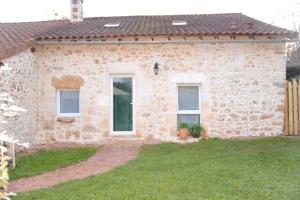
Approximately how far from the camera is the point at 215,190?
7.05 m

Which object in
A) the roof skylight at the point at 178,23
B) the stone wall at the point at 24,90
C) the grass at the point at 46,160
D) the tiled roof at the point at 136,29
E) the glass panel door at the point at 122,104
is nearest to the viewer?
the grass at the point at 46,160

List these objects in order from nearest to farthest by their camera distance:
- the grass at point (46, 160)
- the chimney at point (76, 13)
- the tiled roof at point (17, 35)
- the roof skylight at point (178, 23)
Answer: the grass at point (46, 160), the tiled roof at point (17, 35), the roof skylight at point (178, 23), the chimney at point (76, 13)

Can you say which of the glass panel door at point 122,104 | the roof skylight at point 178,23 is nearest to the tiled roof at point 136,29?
the roof skylight at point 178,23

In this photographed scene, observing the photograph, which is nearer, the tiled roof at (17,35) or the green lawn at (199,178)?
the green lawn at (199,178)

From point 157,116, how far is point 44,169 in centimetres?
423

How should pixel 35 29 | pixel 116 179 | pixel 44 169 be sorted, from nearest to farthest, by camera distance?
pixel 116 179
pixel 44 169
pixel 35 29

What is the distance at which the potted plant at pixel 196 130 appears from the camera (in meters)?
12.6

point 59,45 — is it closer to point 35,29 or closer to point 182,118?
point 35,29

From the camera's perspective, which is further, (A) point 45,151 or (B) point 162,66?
(B) point 162,66

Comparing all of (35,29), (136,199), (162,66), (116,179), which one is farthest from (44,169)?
(35,29)

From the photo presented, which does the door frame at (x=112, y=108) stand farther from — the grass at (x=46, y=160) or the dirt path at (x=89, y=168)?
the grass at (x=46, y=160)

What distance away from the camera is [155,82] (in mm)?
12688

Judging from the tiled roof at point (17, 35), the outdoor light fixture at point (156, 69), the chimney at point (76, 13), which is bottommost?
the outdoor light fixture at point (156, 69)

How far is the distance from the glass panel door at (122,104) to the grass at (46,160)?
50.4 inches
